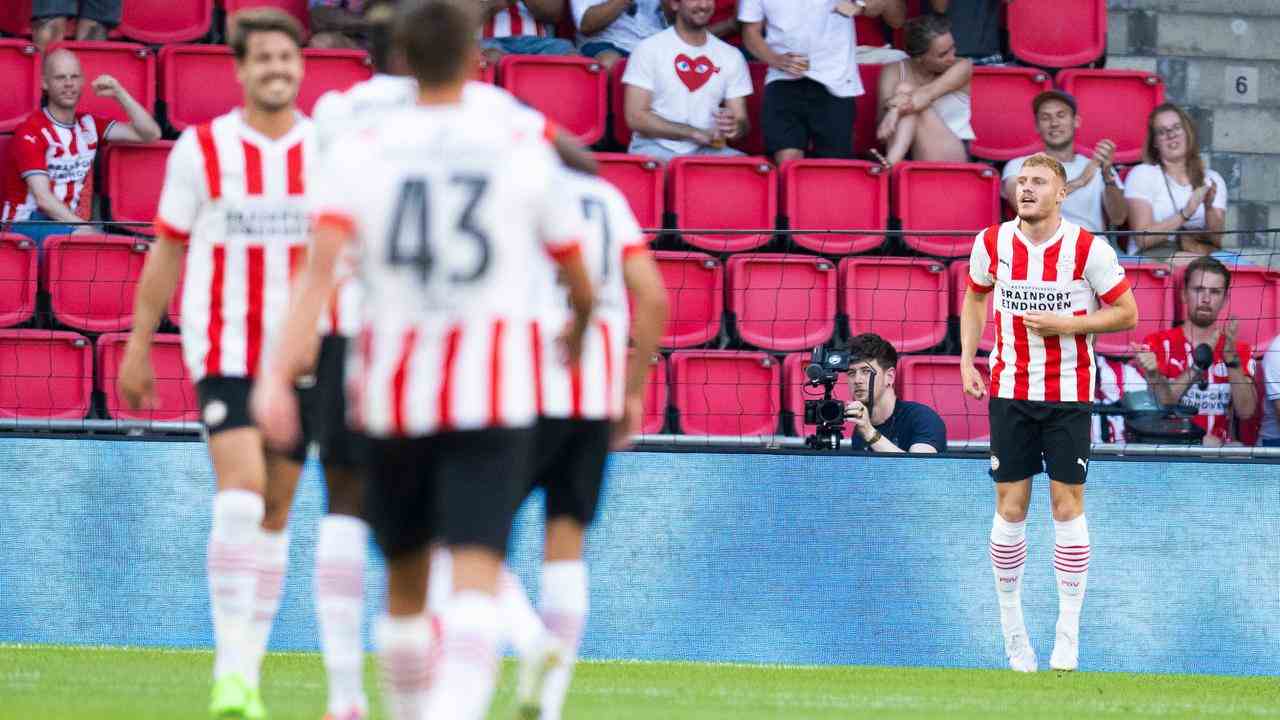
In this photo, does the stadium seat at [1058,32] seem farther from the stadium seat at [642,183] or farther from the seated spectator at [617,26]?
the stadium seat at [642,183]

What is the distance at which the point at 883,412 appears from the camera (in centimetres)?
946

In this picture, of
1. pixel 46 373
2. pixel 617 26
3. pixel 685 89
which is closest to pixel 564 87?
pixel 685 89

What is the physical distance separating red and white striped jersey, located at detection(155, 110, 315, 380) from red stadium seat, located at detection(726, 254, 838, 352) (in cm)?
454

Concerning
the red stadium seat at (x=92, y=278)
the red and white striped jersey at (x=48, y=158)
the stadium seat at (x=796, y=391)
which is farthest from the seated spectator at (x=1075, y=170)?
the red and white striped jersey at (x=48, y=158)

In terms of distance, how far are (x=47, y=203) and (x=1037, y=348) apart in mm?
5340

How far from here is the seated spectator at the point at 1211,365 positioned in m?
9.66

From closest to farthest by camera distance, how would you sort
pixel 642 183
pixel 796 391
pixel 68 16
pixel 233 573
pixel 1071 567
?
1. pixel 233 573
2. pixel 1071 567
3. pixel 796 391
4. pixel 642 183
5. pixel 68 16

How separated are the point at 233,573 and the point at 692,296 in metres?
4.83

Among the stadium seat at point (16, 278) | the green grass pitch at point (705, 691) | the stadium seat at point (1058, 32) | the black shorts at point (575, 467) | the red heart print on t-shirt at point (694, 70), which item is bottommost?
the green grass pitch at point (705, 691)

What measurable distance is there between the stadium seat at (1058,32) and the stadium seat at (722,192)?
269 cm

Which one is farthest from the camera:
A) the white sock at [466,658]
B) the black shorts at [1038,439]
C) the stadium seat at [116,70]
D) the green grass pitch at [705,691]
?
the stadium seat at [116,70]

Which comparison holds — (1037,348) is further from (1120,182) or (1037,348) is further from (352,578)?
(352,578)

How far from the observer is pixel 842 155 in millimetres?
11344

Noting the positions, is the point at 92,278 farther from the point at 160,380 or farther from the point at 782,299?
the point at 782,299
